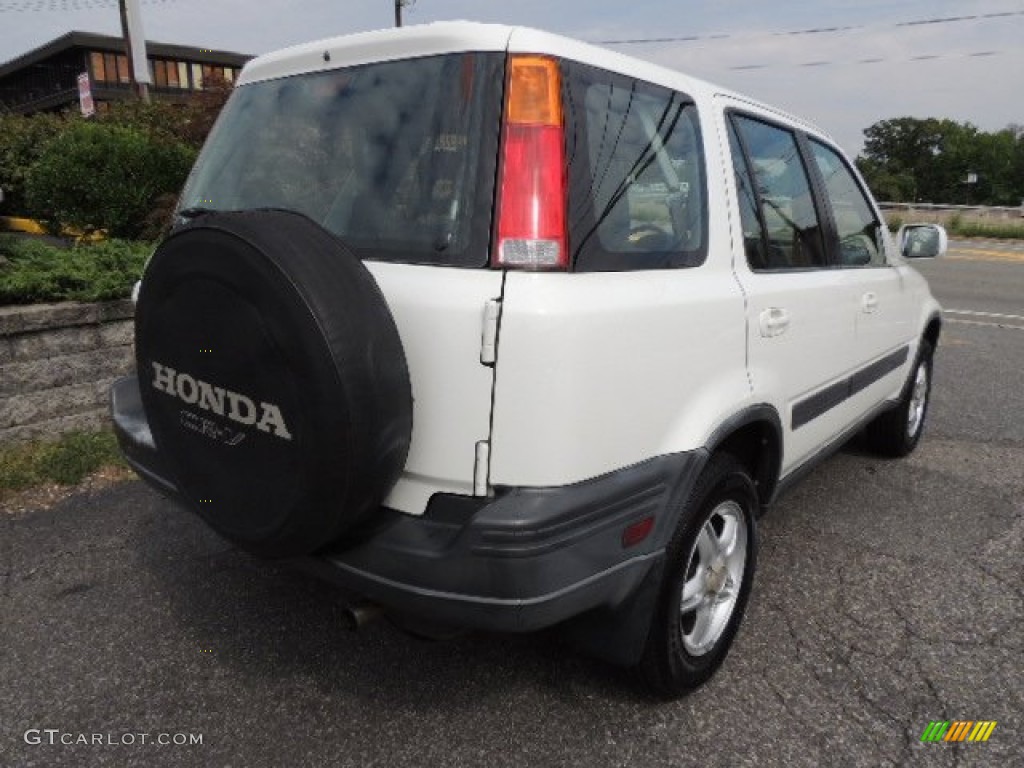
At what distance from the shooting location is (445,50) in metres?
1.96

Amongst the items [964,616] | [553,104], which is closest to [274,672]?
[553,104]

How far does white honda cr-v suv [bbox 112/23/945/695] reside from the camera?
177 cm

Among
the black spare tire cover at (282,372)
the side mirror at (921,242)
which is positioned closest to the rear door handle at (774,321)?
the black spare tire cover at (282,372)

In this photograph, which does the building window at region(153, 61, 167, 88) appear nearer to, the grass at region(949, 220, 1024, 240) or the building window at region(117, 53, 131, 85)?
the building window at region(117, 53, 131, 85)

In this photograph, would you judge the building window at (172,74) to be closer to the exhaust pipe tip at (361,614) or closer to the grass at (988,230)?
the grass at (988,230)

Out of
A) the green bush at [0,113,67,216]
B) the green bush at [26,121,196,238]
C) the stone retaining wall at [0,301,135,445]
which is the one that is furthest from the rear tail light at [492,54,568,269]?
the green bush at [0,113,67,216]

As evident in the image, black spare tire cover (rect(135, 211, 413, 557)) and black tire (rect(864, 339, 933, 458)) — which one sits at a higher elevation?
black spare tire cover (rect(135, 211, 413, 557))

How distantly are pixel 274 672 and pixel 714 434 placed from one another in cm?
156

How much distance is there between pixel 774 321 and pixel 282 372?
1.56 meters

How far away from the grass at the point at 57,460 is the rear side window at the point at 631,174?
128 inches

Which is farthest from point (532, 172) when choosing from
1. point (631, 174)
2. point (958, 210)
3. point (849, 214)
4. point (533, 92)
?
point (958, 210)

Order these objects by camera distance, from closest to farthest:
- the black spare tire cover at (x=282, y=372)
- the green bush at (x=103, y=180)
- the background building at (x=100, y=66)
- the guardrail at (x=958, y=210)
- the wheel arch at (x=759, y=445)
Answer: the black spare tire cover at (x=282, y=372) < the wheel arch at (x=759, y=445) < the green bush at (x=103, y=180) < the guardrail at (x=958, y=210) < the background building at (x=100, y=66)

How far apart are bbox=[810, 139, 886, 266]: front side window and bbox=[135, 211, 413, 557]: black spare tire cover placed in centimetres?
227

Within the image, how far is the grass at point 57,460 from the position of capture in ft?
12.7
